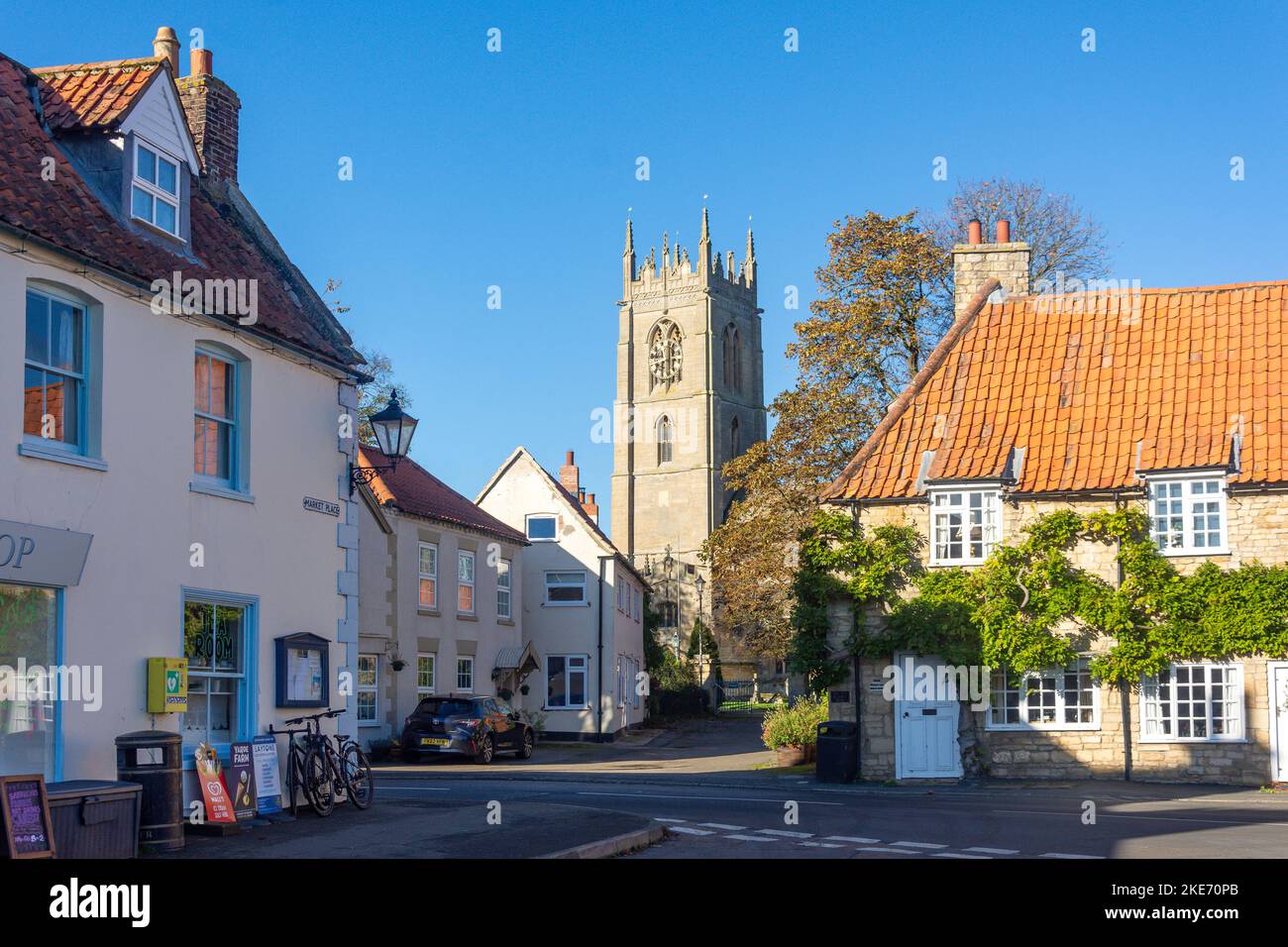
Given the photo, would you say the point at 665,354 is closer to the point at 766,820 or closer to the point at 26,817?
the point at 766,820

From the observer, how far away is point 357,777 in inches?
711

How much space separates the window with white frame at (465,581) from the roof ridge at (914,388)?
13650mm

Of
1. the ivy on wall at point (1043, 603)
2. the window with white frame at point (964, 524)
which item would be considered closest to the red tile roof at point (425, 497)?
the ivy on wall at point (1043, 603)

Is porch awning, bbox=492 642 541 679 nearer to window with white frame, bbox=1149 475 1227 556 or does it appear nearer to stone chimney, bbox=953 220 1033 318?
stone chimney, bbox=953 220 1033 318

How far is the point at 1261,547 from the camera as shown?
25.2m

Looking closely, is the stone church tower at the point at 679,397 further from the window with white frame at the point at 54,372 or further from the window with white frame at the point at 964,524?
the window with white frame at the point at 54,372

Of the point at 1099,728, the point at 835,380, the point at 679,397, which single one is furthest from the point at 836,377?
the point at 679,397

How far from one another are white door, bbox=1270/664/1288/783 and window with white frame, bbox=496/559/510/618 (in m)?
23.0

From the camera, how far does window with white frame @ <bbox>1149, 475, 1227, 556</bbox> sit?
84.0 ft

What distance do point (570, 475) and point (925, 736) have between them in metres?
33.4

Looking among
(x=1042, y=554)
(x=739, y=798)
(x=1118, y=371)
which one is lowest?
(x=739, y=798)
